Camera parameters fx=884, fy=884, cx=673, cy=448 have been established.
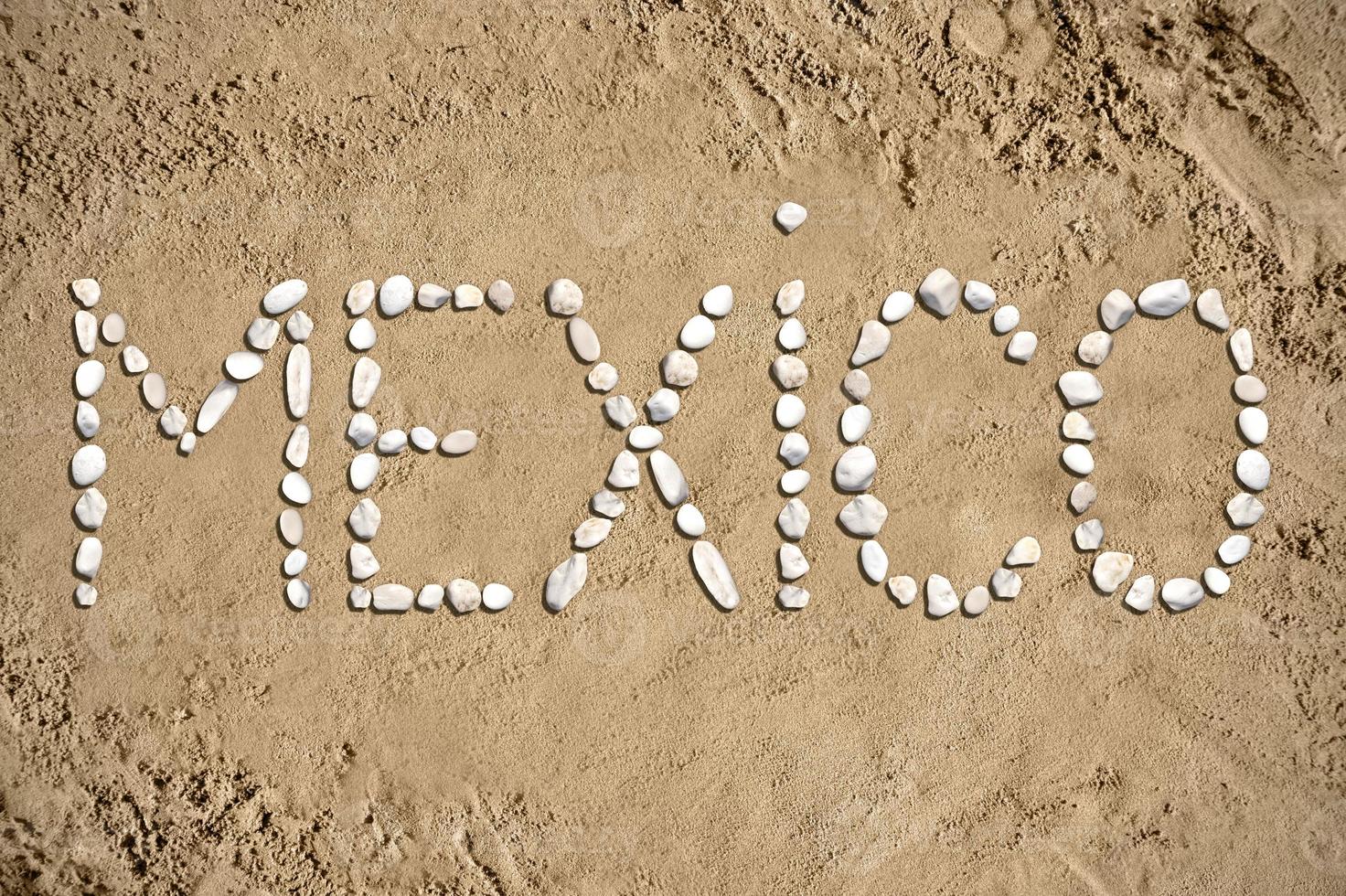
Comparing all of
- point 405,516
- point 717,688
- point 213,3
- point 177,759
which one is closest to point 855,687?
point 717,688

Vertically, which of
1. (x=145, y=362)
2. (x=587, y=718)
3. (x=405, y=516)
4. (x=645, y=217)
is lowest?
(x=587, y=718)

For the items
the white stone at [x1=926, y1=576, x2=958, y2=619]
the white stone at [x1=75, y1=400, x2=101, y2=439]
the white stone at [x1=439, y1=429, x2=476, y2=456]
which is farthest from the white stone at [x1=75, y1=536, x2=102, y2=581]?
the white stone at [x1=926, y1=576, x2=958, y2=619]

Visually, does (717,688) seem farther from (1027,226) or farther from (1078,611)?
(1027,226)

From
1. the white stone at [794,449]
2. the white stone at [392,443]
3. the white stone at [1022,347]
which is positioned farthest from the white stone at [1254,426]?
the white stone at [392,443]

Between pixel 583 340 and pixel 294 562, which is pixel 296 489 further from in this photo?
pixel 583 340

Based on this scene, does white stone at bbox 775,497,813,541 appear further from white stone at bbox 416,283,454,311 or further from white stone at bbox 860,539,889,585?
white stone at bbox 416,283,454,311

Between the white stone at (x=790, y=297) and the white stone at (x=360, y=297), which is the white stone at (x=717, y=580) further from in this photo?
the white stone at (x=360, y=297)
